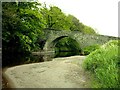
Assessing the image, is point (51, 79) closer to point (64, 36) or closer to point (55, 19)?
point (64, 36)

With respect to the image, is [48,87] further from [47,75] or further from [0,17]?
[0,17]

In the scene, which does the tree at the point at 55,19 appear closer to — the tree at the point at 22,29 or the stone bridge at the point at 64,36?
the stone bridge at the point at 64,36

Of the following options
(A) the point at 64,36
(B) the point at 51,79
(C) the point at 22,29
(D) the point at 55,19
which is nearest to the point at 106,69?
(B) the point at 51,79

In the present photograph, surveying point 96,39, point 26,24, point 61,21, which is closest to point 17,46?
point 26,24

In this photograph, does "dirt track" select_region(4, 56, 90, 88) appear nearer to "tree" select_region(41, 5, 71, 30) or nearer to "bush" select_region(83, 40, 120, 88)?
"bush" select_region(83, 40, 120, 88)

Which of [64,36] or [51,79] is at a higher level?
[64,36]

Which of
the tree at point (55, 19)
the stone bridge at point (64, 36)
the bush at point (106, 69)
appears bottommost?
the bush at point (106, 69)

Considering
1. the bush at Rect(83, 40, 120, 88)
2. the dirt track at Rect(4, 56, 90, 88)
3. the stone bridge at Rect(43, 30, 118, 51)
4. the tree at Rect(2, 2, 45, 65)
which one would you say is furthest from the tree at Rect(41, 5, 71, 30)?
the bush at Rect(83, 40, 120, 88)

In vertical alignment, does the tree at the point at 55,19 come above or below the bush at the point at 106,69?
above

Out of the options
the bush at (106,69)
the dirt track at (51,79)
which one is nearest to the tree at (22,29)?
the dirt track at (51,79)

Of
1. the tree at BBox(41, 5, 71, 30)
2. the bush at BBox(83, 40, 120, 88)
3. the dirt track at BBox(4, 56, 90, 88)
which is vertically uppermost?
the tree at BBox(41, 5, 71, 30)

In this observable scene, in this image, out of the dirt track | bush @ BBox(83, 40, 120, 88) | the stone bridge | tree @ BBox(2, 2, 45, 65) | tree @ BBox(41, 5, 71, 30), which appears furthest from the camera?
tree @ BBox(41, 5, 71, 30)

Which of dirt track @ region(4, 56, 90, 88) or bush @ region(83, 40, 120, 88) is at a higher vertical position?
bush @ region(83, 40, 120, 88)

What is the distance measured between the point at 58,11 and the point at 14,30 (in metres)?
26.7
